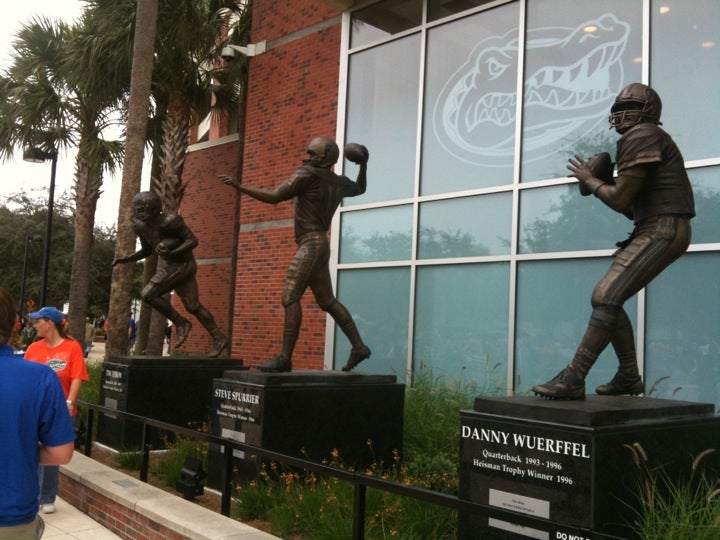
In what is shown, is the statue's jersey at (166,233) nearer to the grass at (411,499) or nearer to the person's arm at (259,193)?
the grass at (411,499)

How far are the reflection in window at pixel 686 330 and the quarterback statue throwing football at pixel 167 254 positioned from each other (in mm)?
5266

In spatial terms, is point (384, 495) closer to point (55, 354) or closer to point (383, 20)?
point (55, 354)

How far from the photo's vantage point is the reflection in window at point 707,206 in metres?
8.03

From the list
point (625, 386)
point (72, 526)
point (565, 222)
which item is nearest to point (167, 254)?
point (72, 526)

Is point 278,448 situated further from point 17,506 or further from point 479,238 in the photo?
point 479,238

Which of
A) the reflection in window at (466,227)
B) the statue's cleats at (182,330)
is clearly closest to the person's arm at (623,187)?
the reflection in window at (466,227)

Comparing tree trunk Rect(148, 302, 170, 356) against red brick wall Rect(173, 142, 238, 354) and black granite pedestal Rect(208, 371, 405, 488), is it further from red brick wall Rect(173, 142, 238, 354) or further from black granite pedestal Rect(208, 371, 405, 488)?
black granite pedestal Rect(208, 371, 405, 488)

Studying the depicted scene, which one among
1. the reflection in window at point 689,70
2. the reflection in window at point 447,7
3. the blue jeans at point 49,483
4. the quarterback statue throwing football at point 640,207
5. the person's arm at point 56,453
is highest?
the reflection in window at point 447,7

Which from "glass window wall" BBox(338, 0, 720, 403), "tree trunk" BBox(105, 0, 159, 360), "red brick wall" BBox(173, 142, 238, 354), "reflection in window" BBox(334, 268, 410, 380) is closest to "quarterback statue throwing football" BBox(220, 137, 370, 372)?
"glass window wall" BBox(338, 0, 720, 403)

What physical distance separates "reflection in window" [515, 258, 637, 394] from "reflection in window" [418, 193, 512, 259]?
0.63 meters

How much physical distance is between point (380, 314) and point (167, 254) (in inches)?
146

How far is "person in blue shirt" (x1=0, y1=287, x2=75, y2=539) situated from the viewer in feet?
9.56

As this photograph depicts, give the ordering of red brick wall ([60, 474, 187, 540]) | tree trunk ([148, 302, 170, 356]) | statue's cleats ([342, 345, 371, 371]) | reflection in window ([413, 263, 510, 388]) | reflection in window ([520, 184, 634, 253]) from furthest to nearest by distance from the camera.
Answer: tree trunk ([148, 302, 170, 356]) → reflection in window ([413, 263, 510, 388]) → reflection in window ([520, 184, 634, 253]) → statue's cleats ([342, 345, 371, 371]) → red brick wall ([60, 474, 187, 540])

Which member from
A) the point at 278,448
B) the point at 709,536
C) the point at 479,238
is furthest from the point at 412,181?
the point at 709,536
